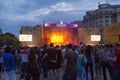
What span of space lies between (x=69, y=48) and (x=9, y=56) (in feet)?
10.0

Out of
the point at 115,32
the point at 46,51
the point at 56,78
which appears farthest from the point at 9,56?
the point at 115,32

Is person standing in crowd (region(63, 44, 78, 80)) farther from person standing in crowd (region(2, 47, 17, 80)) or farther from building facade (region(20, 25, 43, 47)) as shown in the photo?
building facade (region(20, 25, 43, 47))

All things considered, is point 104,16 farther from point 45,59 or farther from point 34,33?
point 45,59

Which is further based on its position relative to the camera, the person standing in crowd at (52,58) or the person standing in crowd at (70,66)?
the person standing in crowd at (52,58)

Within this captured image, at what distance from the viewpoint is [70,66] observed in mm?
11188

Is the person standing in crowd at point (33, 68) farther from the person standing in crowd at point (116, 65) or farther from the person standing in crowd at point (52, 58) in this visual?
the person standing in crowd at point (52, 58)

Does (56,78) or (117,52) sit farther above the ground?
(117,52)

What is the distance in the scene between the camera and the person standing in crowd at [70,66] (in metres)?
11.1

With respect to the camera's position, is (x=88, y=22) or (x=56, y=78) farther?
(x=88, y=22)

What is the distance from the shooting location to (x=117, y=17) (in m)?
152

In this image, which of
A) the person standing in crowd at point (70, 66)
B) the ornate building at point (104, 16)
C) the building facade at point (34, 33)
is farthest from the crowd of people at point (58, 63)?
the ornate building at point (104, 16)

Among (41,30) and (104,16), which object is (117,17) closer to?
(104,16)

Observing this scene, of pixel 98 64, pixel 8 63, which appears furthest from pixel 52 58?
pixel 8 63

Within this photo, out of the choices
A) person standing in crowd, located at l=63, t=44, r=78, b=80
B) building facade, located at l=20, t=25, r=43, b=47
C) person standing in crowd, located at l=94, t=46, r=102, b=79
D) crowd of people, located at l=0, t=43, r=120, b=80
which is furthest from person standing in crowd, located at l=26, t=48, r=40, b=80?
building facade, located at l=20, t=25, r=43, b=47
